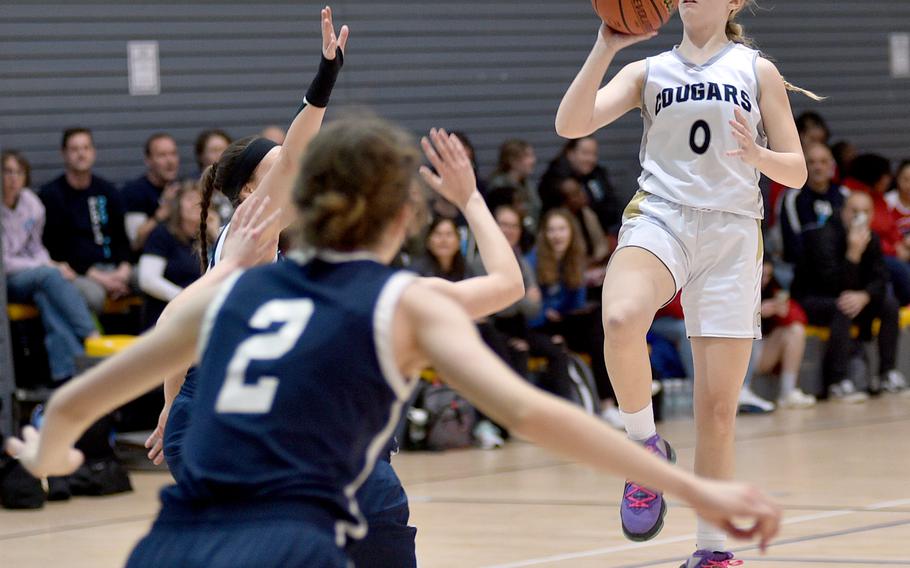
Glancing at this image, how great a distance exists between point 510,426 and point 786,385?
8.13 m

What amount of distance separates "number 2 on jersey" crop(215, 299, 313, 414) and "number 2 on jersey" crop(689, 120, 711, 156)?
248 cm

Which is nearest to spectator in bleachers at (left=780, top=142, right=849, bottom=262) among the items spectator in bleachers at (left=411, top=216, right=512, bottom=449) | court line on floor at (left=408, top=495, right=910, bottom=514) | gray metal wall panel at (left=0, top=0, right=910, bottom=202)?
gray metal wall panel at (left=0, top=0, right=910, bottom=202)

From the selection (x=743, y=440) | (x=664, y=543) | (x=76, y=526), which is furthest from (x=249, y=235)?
(x=743, y=440)

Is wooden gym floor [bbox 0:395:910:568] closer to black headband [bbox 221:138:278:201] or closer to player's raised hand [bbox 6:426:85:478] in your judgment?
black headband [bbox 221:138:278:201]

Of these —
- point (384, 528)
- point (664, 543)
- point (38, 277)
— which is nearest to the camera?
point (384, 528)

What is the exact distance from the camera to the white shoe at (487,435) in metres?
8.68

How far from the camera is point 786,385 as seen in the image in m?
10.1

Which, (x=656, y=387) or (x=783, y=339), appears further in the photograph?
(x=783, y=339)

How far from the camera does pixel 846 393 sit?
10320 mm

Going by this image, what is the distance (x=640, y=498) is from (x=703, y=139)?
3.83ft

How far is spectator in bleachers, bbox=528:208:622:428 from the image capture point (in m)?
9.37

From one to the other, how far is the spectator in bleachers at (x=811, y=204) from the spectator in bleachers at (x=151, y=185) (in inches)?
177

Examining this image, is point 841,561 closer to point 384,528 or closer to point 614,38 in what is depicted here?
point 614,38

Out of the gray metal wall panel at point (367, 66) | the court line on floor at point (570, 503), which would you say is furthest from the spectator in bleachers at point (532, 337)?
the gray metal wall panel at point (367, 66)
